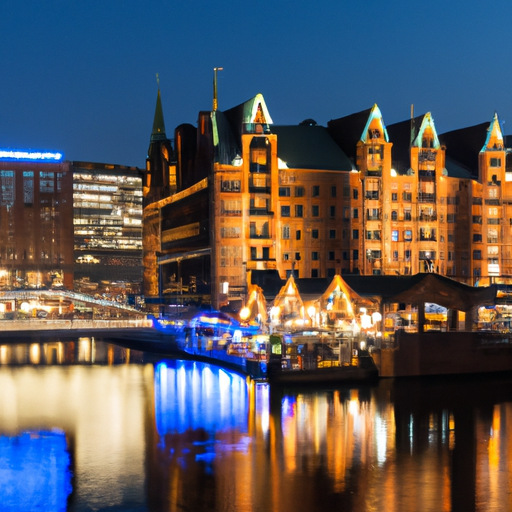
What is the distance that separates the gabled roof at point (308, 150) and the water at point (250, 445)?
52.4 meters

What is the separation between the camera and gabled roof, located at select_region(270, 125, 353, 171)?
12662cm

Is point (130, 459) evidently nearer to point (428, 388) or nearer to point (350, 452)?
point (350, 452)

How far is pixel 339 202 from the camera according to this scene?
412ft

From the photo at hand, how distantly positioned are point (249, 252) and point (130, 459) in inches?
2925

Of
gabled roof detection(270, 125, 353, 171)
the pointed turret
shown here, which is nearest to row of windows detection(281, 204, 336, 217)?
gabled roof detection(270, 125, 353, 171)

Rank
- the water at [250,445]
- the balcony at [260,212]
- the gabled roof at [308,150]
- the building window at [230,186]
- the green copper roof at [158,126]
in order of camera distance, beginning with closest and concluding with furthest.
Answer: the water at [250,445]
the balcony at [260,212]
the building window at [230,186]
the gabled roof at [308,150]
the green copper roof at [158,126]

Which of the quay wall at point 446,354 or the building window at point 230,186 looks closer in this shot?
the quay wall at point 446,354

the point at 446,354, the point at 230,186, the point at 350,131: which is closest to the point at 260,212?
the point at 230,186

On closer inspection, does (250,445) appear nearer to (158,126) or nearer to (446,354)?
(446,354)

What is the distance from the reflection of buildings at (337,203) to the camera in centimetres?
12062

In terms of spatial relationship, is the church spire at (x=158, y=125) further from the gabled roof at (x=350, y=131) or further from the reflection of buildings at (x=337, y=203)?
the gabled roof at (x=350, y=131)

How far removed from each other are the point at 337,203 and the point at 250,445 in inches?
3081

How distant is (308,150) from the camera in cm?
13025

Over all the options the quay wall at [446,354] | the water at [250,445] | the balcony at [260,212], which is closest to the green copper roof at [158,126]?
the balcony at [260,212]
